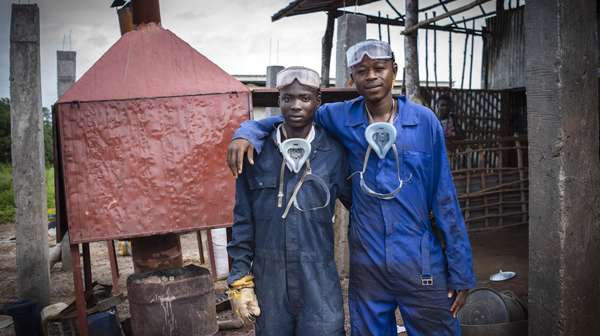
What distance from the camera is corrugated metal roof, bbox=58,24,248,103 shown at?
3975 millimetres

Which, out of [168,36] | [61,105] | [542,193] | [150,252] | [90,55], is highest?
[90,55]

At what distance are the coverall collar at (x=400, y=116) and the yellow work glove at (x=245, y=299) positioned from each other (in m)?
0.98

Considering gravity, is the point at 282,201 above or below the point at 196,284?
above

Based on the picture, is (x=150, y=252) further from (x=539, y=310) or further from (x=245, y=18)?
(x=245, y=18)

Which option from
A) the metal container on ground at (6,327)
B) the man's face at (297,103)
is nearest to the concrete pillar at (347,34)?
the man's face at (297,103)

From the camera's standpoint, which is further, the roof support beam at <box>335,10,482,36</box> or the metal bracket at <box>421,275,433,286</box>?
the roof support beam at <box>335,10,482,36</box>

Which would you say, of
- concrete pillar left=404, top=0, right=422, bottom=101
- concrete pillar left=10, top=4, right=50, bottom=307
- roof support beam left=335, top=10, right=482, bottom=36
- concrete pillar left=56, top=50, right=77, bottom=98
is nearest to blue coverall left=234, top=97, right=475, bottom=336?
concrete pillar left=10, top=4, right=50, bottom=307

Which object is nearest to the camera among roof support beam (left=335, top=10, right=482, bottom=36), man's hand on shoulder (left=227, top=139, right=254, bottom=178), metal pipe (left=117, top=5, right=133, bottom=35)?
man's hand on shoulder (left=227, top=139, right=254, bottom=178)

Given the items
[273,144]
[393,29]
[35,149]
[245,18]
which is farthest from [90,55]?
[273,144]

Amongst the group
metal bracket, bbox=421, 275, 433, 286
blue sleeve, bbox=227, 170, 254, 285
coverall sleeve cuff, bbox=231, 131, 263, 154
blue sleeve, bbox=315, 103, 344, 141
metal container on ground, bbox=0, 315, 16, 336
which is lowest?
metal container on ground, bbox=0, 315, 16, 336

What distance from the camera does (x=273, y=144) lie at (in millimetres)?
2699

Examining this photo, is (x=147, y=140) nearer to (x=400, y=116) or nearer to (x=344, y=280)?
(x=400, y=116)

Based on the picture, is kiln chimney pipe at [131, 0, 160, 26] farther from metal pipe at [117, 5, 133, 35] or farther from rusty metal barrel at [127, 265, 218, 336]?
rusty metal barrel at [127, 265, 218, 336]

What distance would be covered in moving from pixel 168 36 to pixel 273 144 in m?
2.11
